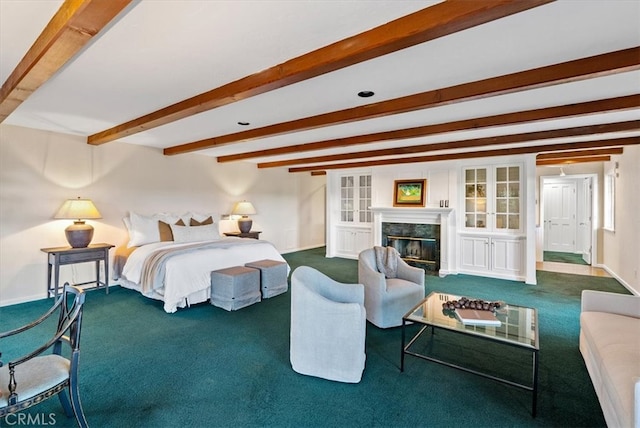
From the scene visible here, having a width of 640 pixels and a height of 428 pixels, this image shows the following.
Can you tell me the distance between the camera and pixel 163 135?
4805 mm

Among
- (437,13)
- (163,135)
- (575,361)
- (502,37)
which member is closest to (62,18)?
(437,13)

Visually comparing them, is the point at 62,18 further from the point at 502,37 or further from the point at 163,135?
the point at 163,135

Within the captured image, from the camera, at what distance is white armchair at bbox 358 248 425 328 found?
3.32m

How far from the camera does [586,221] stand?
26.3 ft

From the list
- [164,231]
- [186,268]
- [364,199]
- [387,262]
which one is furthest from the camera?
[364,199]

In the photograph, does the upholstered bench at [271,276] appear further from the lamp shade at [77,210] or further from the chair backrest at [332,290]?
the lamp shade at [77,210]

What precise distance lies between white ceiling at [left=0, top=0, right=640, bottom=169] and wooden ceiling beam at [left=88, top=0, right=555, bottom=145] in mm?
55

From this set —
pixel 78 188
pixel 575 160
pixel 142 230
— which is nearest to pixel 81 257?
pixel 142 230

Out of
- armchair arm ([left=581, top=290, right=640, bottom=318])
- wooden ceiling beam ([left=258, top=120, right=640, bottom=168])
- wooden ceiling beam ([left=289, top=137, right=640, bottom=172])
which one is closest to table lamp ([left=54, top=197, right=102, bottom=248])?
wooden ceiling beam ([left=258, top=120, right=640, bottom=168])

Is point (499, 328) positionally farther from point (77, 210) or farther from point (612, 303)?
point (77, 210)

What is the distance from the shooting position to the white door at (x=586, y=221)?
7.21m

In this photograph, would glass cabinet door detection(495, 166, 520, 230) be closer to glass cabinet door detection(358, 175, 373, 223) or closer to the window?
the window

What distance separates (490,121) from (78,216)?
546 centimetres

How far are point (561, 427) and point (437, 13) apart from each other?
8.09 ft
